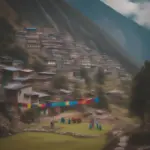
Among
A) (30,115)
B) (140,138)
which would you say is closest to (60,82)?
(30,115)

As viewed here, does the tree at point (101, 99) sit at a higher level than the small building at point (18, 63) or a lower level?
lower

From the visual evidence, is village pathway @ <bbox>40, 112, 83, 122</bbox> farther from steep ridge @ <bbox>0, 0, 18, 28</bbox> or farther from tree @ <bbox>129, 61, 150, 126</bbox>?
steep ridge @ <bbox>0, 0, 18, 28</bbox>

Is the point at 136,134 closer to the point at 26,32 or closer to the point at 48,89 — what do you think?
the point at 48,89

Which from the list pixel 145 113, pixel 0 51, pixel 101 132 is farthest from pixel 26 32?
pixel 145 113

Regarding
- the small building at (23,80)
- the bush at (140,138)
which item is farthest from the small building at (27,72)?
the bush at (140,138)

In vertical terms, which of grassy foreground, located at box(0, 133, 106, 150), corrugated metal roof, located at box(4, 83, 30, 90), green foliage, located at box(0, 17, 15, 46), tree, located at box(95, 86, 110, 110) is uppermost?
green foliage, located at box(0, 17, 15, 46)

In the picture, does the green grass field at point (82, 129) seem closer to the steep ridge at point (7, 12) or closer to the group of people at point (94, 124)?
the group of people at point (94, 124)

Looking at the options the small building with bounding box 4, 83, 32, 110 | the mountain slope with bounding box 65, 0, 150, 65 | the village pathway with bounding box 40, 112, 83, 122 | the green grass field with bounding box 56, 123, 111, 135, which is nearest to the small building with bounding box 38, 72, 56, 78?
the small building with bounding box 4, 83, 32, 110
